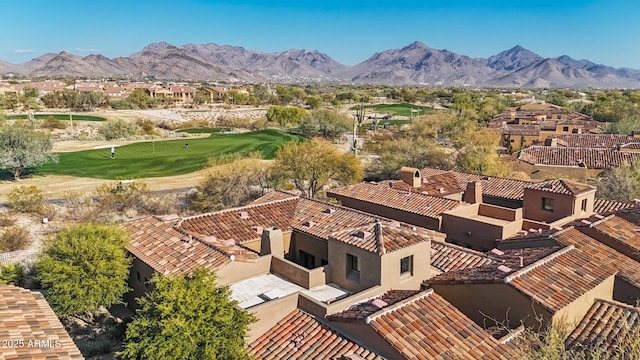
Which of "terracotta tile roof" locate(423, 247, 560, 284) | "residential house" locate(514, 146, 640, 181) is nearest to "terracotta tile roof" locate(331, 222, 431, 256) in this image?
"terracotta tile roof" locate(423, 247, 560, 284)

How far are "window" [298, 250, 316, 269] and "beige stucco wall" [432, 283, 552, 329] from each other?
6584mm

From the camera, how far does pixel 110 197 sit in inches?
1294

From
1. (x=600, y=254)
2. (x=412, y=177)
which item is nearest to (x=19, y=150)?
(x=412, y=177)

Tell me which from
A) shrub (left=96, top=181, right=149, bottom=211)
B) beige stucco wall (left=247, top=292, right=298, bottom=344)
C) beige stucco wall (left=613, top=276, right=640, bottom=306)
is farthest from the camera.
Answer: shrub (left=96, top=181, right=149, bottom=211)

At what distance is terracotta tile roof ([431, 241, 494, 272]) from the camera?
19.1m

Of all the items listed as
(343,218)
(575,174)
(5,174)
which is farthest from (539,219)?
(5,174)

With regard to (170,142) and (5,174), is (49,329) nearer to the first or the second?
(5,174)

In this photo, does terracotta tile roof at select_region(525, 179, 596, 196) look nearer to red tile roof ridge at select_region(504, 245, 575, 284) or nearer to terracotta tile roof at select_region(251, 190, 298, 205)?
red tile roof ridge at select_region(504, 245, 575, 284)

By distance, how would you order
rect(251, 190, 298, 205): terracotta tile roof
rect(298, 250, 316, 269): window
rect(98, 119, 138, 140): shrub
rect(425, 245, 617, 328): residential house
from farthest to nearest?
rect(98, 119, 138, 140): shrub
rect(251, 190, 298, 205): terracotta tile roof
rect(298, 250, 316, 269): window
rect(425, 245, 617, 328): residential house

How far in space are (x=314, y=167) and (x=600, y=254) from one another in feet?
73.3

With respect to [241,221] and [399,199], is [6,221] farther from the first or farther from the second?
[399,199]

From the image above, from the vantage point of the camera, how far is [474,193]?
27812mm

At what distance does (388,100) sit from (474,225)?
465 feet

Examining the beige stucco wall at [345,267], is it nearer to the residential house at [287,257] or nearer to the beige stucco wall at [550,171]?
the residential house at [287,257]
